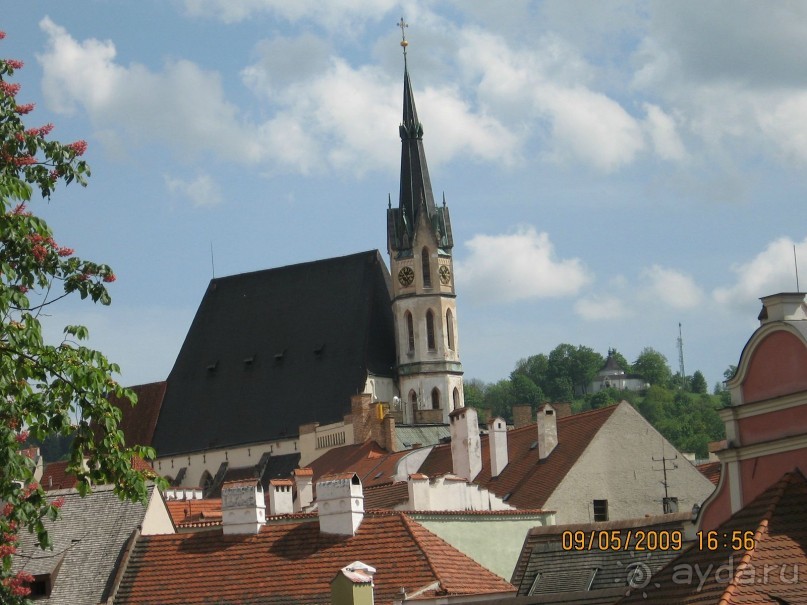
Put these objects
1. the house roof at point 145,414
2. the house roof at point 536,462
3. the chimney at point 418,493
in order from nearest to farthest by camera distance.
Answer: the chimney at point 418,493 < the house roof at point 536,462 < the house roof at point 145,414

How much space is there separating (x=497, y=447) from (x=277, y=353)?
3983 cm

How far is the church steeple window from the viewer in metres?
88.2

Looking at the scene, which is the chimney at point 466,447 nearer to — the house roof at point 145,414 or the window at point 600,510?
the window at point 600,510

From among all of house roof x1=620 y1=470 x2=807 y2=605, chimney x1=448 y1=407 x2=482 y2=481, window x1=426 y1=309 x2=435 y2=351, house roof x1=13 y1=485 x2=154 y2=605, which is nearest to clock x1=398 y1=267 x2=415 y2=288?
window x1=426 y1=309 x2=435 y2=351

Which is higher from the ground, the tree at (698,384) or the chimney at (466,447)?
the tree at (698,384)

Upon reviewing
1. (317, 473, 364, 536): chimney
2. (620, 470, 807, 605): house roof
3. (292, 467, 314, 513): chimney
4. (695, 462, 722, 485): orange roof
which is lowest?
(620, 470, 807, 605): house roof

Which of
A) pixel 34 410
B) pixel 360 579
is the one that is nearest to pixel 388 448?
A: pixel 360 579

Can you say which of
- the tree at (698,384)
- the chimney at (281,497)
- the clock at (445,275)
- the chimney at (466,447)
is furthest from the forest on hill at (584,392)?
the chimney at (281,497)

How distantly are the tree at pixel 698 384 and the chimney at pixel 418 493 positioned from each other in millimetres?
159134

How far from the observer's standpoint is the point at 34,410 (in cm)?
1708

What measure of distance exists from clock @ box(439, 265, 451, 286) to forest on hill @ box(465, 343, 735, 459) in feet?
178

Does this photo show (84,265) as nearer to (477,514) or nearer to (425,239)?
(477,514)

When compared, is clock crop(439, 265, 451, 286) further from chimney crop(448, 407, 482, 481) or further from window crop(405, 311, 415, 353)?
chimney crop(448, 407, 482, 481)

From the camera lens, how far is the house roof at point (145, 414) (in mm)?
92812
